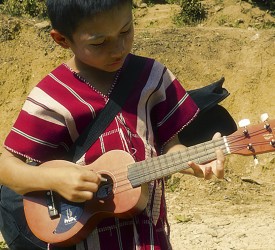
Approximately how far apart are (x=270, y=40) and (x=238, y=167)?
8.01 ft

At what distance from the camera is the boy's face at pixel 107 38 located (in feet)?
Result: 6.52

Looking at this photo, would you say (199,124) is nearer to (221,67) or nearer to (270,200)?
(270,200)

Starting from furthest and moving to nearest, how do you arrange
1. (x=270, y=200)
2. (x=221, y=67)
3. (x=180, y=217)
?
(x=221, y=67) < (x=270, y=200) < (x=180, y=217)

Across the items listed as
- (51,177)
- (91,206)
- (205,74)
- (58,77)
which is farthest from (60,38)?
(205,74)

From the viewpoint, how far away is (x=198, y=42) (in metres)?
9.05

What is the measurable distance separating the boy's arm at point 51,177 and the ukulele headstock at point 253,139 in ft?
1.59

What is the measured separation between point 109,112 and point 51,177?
0.30 m

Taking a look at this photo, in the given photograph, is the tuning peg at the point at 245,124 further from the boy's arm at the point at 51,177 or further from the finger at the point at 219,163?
the boy's arm at the point at 51,177

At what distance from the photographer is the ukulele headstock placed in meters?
2.04

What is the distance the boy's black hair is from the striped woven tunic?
0.17 m

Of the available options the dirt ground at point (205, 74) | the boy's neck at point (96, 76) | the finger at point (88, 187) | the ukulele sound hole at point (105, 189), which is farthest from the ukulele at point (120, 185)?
the dirt ground at point (205, 74)

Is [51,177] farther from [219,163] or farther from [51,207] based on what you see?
[219,163]

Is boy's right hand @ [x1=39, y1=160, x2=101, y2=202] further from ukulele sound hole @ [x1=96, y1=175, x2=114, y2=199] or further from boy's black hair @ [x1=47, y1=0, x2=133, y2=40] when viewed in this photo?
boy's black hair @ [x1=47, y1=0, x2=133, y2=40]

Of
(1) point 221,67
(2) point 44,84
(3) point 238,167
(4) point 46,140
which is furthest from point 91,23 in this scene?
(1) point 221,67
